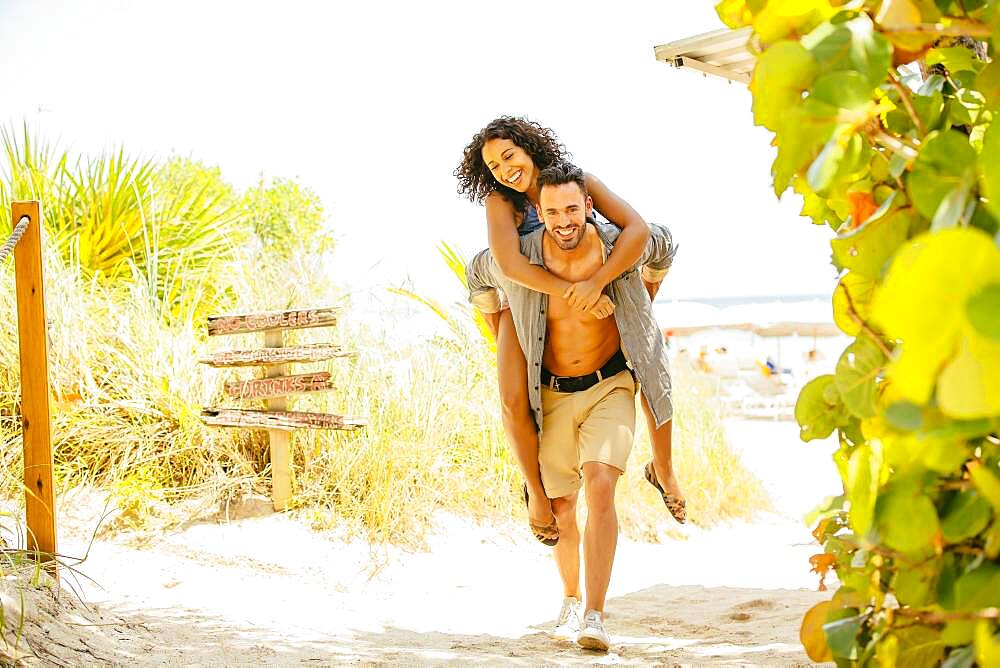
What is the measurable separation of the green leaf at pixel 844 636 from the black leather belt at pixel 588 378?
3109 millimetres

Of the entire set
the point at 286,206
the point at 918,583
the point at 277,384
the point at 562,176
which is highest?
the point at 286,206

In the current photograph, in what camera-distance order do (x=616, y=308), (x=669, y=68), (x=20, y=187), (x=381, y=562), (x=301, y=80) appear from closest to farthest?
(x=616, y=308) → (x=381, y=562) → (x=669, y=68) → (x=20, y=187) → (x=301, y=80)

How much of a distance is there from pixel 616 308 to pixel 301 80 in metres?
60.6

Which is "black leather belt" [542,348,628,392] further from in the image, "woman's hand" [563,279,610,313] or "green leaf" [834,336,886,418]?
"green leaf" [834,336,886,418]

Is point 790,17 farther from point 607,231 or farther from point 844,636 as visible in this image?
point 607,231

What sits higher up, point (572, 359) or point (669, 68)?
point (669, 68)

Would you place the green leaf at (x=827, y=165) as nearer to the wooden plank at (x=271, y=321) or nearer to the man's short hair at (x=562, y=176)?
the man's short hair at (x=562, y=176)

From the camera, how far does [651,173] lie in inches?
3036

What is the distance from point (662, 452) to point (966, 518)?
3416 mm

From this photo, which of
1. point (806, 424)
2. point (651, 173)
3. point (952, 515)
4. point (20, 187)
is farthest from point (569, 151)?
point (651, 173)

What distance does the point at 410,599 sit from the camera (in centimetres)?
511

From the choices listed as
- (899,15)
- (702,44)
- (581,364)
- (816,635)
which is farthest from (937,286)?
(702,44)

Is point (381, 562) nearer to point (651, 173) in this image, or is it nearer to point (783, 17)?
point (783, 17)

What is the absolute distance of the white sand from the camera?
11.5 feet
